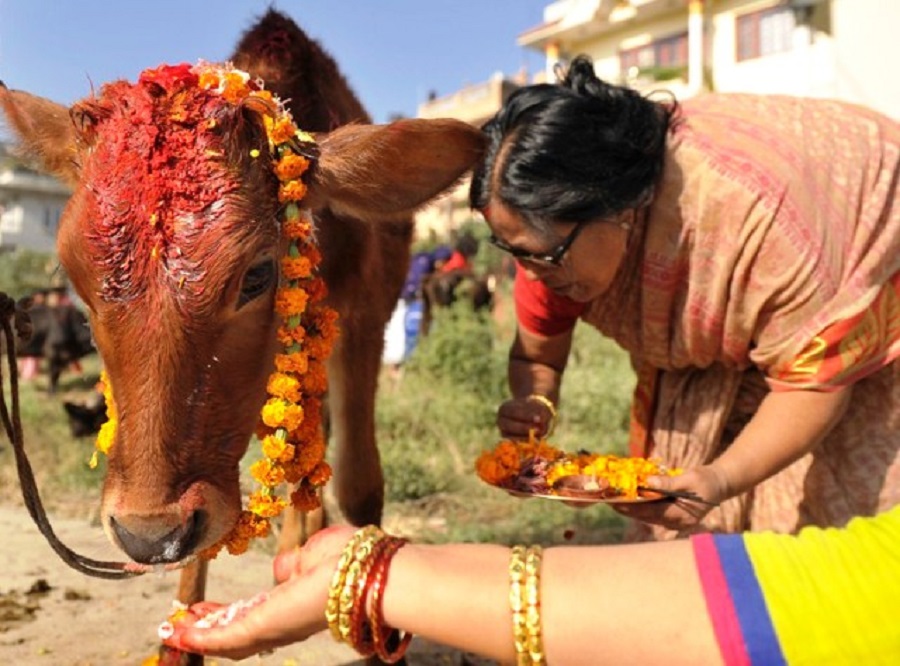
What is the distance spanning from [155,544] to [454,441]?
4.95 m

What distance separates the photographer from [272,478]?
2.38 m

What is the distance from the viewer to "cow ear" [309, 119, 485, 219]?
2.45 m

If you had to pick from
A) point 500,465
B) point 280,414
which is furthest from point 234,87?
point 500,465

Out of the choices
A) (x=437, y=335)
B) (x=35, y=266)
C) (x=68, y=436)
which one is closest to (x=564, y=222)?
(x=437, y=335)

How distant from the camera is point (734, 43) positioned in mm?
26156

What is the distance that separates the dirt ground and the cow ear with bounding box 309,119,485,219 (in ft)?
6.18

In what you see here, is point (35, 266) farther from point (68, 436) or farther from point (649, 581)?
point (649, 581)

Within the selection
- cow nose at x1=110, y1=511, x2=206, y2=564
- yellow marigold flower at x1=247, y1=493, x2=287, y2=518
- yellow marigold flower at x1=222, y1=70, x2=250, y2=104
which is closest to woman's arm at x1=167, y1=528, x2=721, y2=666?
cow nose at x1=110, y1=511, x2=206, y2=564

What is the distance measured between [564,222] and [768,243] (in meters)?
0.63

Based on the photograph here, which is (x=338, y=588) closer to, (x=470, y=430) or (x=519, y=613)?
(x=519, y=613)

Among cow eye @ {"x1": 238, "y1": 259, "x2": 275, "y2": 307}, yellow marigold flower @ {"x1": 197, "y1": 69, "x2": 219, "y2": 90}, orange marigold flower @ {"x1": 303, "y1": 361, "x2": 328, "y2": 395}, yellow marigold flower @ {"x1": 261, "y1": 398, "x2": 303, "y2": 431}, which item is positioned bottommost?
yellow marigold flower @ {"x1": 261, "y1": 398, "x2": 303, "y2": 431}

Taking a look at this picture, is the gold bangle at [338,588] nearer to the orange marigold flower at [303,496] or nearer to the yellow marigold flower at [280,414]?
the yellow marigold flower at [280,414]

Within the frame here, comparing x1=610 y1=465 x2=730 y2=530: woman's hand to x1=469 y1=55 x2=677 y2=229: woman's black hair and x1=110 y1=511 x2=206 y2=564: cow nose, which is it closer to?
x1=469 y1=55 x2=677 y2=229: woman's black hair

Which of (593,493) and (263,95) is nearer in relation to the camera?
(263,95)
